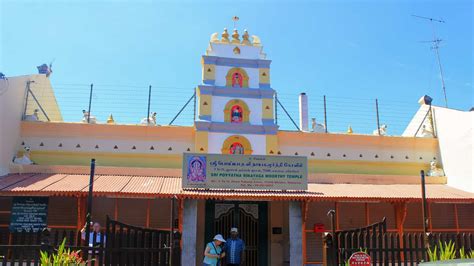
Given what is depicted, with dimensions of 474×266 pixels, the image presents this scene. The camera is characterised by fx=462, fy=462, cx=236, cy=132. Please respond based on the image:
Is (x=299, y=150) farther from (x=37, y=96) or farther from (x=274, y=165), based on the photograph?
(x=37, y=96)

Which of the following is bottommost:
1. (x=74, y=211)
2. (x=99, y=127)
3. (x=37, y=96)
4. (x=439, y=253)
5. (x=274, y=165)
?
(x=439, y=253)

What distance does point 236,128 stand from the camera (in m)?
15.1

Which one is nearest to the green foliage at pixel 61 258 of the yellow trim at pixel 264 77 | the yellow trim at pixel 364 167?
the yellow trim at pixel 364 167

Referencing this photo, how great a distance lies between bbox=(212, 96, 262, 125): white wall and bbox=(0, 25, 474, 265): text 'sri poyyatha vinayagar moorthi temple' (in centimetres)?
3

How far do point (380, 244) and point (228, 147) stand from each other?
746 cm

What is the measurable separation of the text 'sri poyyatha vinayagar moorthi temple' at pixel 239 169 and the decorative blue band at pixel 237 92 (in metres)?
0.03

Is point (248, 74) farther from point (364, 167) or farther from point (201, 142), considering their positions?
point (364, 167)

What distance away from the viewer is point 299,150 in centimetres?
1541

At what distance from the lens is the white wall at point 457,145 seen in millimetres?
14734

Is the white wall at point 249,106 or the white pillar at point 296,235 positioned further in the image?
the white wall at point 249,106

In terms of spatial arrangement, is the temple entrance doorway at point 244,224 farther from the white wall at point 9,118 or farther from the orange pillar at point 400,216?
the white wall at point 9,118

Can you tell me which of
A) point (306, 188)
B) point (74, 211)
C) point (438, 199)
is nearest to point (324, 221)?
point (306, 188)

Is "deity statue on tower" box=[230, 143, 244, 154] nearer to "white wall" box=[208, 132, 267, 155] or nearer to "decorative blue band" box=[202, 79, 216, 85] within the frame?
"white wall" box=[208, 132, 267, 155]

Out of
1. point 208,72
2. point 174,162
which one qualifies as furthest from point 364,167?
point 174,162
